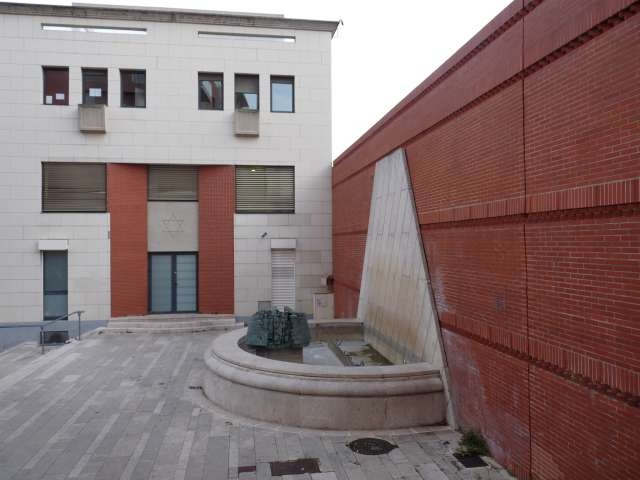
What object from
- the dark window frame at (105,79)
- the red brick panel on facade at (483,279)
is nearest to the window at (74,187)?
the dark window frame at (105,79)

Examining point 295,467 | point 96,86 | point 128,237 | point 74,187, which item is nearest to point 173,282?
point 128,237

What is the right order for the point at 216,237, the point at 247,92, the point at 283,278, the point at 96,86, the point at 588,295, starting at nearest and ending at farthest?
the point at 588,295
the point at 96,86
the point at 216,237
the point at 247,92
the point at 283,278

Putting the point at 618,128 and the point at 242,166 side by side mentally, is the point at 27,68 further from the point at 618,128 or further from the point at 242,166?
the point at 618,128

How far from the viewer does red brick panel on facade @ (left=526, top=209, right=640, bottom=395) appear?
4.77 m

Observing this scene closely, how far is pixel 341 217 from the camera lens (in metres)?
17.6

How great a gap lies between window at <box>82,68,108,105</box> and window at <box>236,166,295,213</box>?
16.9 feet

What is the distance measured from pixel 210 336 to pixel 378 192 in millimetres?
7362

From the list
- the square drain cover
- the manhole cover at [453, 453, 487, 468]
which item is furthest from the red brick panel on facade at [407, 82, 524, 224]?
the square drain cover

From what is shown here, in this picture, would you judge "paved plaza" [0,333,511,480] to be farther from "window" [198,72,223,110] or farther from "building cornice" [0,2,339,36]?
"building cornice" [0,2,339,36]

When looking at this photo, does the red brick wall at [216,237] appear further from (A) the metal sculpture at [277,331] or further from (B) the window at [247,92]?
(A) the metal sculpture at [277,331]

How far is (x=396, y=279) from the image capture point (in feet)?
37.1

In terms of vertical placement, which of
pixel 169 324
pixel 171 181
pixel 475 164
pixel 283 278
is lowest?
pixel 169 324

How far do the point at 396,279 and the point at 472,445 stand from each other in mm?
4426

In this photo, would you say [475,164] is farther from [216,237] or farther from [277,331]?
[216,237]
